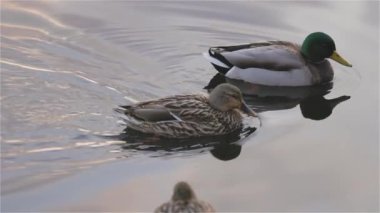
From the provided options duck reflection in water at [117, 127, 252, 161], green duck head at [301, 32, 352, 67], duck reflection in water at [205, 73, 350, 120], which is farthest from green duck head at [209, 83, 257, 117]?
green duck head at [301, 32, 352, 67]

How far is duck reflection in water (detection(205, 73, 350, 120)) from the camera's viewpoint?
10.4 m

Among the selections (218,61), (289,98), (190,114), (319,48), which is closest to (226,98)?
(190,114)

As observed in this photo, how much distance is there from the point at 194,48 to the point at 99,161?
12.0ft

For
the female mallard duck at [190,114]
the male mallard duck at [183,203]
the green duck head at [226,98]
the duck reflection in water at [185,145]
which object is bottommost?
the male mallard duck at [183,203]

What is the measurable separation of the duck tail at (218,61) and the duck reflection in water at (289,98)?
0.10 m

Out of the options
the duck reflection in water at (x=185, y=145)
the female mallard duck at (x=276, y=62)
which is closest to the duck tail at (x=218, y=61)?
the female mallard duck at (x=276, y=62)

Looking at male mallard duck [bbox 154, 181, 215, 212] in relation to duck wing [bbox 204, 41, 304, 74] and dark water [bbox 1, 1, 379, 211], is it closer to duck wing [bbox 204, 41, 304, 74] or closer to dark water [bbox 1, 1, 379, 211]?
dark water [bbox 1, 1, 379, 211]

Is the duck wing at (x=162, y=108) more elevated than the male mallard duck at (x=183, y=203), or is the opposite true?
the duck wing at (x=162, y=108)

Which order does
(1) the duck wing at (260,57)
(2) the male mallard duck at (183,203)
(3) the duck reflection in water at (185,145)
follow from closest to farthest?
(2) the male mallard duck at (183,203), (3) the duck reflection in water at (185,145), (1) the duck wing at (260,57)

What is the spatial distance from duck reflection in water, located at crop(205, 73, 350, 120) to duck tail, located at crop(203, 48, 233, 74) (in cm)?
10

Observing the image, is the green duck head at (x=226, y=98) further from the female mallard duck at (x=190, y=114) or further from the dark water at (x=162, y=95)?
the dark water at (x=162, y=95)

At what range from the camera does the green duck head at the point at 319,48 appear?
37.9 ft

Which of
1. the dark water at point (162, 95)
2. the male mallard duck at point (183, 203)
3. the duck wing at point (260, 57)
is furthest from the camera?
the duck wing at point (260, 57)

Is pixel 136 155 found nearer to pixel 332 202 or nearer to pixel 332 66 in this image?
pixel 332 202
